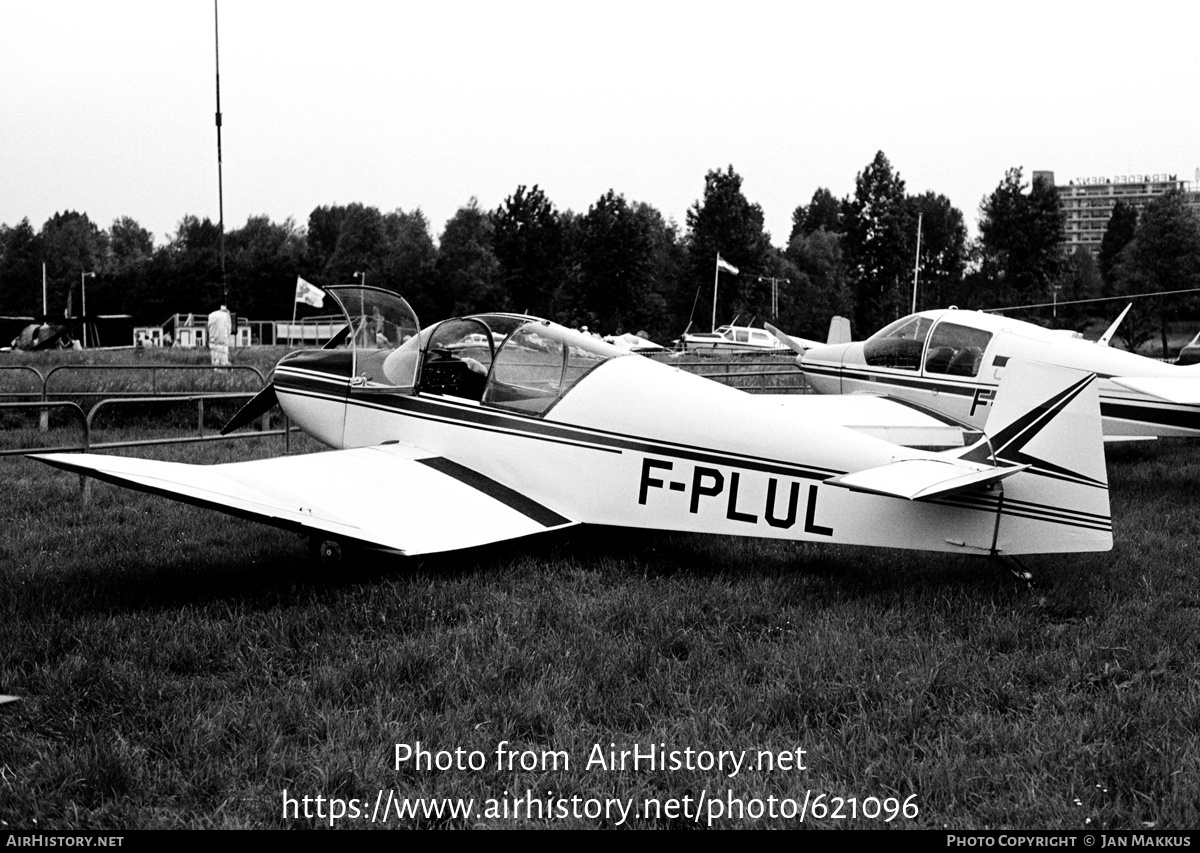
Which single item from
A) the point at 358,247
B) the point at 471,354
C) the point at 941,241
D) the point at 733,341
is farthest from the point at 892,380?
the point at 941,241

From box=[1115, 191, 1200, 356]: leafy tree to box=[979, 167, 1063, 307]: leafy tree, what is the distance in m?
12.0

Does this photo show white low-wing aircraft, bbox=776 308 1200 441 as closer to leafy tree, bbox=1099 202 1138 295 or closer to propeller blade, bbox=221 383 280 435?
propeller blade, bbox=221 383 280 435

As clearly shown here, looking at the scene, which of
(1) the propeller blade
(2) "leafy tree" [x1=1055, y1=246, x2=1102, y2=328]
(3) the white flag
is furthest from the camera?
(2) "leafy tree" [x1=1055, y1=246, x2=1102, y2=328]

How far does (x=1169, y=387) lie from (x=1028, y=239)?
6801 cm

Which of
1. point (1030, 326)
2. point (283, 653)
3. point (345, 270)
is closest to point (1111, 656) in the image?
point (283, 653)

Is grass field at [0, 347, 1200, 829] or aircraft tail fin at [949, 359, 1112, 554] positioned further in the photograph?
aircraft tail fin at [949, 359, 1112, 554]

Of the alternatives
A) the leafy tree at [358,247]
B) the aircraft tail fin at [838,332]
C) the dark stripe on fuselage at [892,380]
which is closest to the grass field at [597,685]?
the dark stripe on fuselage at [892,380]

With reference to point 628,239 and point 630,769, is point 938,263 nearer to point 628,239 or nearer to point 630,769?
point 628,239

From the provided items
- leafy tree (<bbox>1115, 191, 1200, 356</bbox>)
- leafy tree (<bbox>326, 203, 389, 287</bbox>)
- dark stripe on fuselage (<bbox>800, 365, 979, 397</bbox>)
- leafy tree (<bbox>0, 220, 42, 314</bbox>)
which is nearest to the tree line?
leafy tree (<bbox>326, 203, 389, 287</bbox>)

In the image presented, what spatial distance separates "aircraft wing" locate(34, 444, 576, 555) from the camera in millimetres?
4867

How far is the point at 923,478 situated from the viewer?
194 inches

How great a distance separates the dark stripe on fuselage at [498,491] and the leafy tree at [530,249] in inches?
2504

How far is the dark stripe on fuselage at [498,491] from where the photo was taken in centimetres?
603

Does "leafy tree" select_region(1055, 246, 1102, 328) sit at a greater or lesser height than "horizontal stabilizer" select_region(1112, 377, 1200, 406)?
greater
